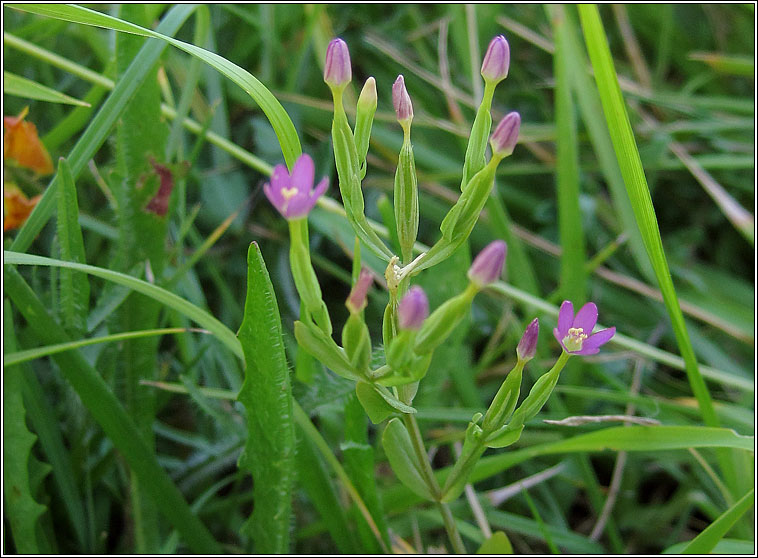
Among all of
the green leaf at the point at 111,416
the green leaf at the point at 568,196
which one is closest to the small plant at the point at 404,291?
the green leaf at the point at 111,416

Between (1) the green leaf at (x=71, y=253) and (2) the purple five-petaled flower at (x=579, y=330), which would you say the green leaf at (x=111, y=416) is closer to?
(1) the green leaf at (x=71, y=253)

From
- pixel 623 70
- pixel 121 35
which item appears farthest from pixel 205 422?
pixel 623 70

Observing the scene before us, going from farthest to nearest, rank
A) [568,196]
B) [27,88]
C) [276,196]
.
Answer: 1. [568,196]
2. [27,88]
3. [276,196]

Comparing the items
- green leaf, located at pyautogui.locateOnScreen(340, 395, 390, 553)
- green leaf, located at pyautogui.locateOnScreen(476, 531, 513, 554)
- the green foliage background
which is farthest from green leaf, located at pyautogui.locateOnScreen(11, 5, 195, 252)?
green leaf, located at pyautogui.locateOnScreen(476, 531, 513, 554)

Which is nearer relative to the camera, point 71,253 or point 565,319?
point 565,319

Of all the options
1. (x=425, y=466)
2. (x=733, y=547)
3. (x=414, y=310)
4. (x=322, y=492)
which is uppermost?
(x=414, y=310)

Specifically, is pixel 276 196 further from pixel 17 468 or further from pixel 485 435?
pixel 17 468

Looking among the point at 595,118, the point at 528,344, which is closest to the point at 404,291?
the point at 528,344

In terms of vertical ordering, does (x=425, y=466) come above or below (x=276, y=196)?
below
